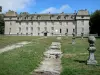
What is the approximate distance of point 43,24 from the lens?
11588 cm

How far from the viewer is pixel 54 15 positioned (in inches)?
4540

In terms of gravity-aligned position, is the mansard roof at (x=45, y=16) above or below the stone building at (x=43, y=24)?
above

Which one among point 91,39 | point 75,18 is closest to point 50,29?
point 75,18

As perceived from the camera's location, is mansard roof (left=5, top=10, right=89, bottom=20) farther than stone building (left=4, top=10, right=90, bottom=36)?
Yes

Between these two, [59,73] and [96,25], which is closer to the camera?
[59,73]

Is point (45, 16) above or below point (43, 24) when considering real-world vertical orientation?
above

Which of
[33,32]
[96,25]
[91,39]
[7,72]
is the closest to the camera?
[7,72]

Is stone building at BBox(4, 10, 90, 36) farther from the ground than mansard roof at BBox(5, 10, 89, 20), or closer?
closer

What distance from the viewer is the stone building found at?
11350 cm

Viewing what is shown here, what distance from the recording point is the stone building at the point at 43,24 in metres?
114

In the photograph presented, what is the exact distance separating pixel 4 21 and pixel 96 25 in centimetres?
5144

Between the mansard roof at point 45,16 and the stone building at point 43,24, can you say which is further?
the mansard roof at point 45,16

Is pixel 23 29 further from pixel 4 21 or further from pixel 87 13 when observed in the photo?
pixel 87 13

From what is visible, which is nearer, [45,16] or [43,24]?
[43,24]
